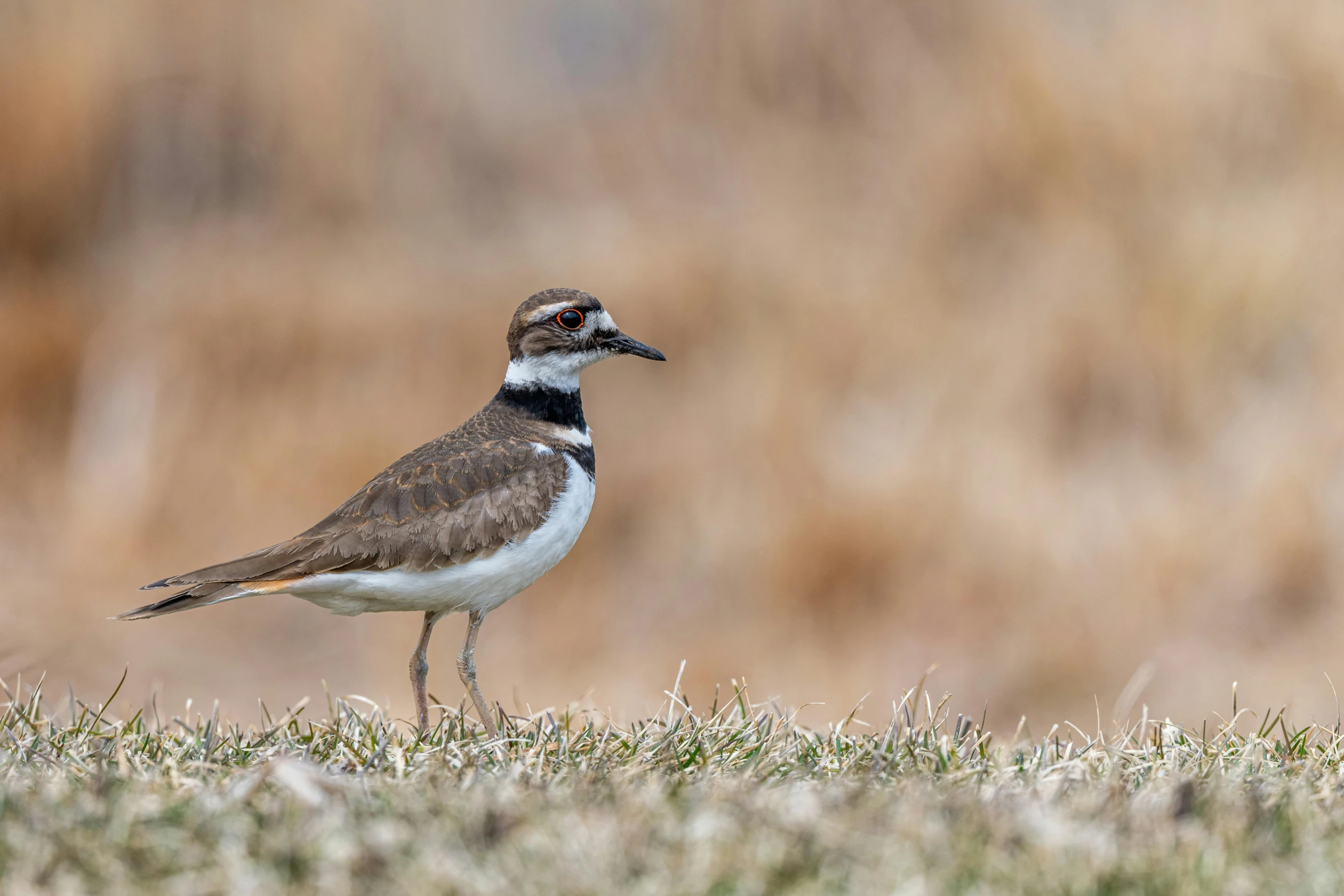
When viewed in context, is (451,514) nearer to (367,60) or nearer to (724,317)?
(724,317)

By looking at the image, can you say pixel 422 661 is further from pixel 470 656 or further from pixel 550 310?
pixel 550 310

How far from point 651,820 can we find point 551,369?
9.25 feet

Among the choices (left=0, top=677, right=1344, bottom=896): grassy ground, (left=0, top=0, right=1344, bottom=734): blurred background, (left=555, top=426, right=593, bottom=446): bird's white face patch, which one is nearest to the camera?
(left=0, top=677, right=1344, bottom=896): grassy ground

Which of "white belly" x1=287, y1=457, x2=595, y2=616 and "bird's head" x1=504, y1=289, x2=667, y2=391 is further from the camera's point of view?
"bird's head" x1=504, y1=289, x2=667, y2=391

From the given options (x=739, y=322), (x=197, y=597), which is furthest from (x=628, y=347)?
(x=739, y=322)

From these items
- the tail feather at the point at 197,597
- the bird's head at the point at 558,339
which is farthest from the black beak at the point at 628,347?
the tail feather at the point at 197,597

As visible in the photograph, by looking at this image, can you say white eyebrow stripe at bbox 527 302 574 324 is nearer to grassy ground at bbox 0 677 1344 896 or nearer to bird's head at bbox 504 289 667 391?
bird's head at bbox 504 289 667 391

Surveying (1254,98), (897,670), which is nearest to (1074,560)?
(897,670)

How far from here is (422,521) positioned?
193 inches

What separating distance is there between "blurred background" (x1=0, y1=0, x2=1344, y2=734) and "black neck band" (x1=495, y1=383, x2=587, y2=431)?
15.4 ft

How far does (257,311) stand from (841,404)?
196 inches

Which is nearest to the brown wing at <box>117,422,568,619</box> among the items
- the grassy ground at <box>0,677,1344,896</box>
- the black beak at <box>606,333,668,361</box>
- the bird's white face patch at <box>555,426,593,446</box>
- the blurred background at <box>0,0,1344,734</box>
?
the bird's white face patch at <box>555,426,593,446</box>

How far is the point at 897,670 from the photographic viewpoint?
9883 millimetres

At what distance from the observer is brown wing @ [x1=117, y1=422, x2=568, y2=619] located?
15.7 feet
